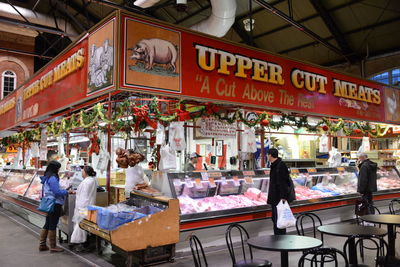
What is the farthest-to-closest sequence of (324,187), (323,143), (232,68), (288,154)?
1. (288,154)
2. (323,143)
3. (324,187)
4. (232,68)

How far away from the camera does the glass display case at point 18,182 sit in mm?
9669

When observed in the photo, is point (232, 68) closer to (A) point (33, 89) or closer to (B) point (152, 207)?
(B) point (152, 207)

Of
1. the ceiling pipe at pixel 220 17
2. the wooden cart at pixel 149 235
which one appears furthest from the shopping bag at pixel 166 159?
the ceiling pipe at pixel 220 17

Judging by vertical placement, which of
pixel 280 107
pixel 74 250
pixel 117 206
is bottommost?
pixel 74 250

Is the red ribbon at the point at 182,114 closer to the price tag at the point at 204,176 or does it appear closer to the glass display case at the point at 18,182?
the price tag at the point at 204,176

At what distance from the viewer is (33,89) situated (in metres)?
9.35

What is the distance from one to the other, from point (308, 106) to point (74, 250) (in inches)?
237

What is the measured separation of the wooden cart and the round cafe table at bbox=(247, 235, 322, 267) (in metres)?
1.62

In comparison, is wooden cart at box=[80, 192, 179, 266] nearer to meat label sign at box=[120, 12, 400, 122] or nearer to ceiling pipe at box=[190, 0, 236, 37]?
meat label sign at box=[120, 12, 400, 122]

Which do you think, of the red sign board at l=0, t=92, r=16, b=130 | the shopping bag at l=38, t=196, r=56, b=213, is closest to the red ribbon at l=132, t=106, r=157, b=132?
the shopping bag at l=38, t=196, r=56, b=213

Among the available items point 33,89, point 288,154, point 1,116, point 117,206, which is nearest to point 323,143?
point 288,154

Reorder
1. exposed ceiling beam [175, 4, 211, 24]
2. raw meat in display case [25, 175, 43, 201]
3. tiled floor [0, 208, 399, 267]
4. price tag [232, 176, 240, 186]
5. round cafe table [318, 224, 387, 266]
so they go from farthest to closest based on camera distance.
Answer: exposed ceiling beam [175, 4, 211, 24] → raw meat in display case [25, 175, 43, 201] → price tag [232, 176, 240, 186] → tiled floor [0, 208, 399, 267] → round cafe table [318, 224, 387, 266]

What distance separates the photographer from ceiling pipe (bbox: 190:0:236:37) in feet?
35.4

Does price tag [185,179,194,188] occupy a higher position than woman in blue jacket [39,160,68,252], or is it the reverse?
price tag [185,179,194,188]
